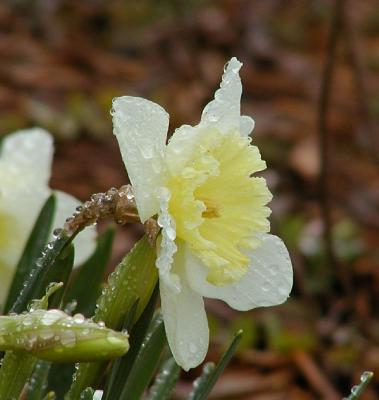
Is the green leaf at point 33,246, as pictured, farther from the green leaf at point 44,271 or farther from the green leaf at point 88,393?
the green leaf at point 88,393

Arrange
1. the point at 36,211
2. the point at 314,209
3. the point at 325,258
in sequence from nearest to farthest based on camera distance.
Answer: the point at 36,211, the point at 325,258, the point at 314,209

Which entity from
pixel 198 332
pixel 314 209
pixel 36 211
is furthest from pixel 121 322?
pixel 314 209

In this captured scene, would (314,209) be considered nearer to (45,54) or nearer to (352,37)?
(352,37)

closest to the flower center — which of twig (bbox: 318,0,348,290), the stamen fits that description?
the stamen

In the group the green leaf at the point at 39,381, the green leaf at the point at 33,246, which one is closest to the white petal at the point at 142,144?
the green leaf at the point at 39,381

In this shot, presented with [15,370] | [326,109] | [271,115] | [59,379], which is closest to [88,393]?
[15,370]

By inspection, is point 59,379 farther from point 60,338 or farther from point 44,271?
Answer: point 60,338

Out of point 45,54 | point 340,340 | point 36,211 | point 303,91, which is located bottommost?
point 340,340
